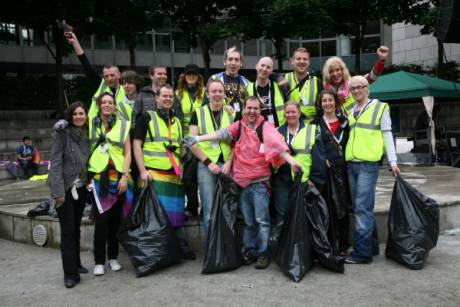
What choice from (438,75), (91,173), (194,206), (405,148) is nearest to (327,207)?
(194,206)

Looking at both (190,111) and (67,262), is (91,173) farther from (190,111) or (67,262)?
(190,111)

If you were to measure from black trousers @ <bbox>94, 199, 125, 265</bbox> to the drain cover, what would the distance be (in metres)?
1.48

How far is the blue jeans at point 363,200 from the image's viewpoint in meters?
4.33

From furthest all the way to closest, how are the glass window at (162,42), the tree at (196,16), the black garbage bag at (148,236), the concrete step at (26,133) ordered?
the glass window at (162,42) → the tree at (196,16) → the concrete step at (26,133) → the black garbage bag at (148,236)

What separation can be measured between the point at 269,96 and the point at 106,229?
6.52ft

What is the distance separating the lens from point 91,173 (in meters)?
4.30

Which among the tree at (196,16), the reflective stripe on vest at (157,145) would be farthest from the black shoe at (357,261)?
the tree at (196,16)

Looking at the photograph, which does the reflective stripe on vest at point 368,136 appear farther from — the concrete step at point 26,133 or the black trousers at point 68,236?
the concrete step at point 26,133

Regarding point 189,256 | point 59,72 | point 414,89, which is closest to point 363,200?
point 189,256

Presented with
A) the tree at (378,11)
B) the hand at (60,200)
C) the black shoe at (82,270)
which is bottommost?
the black shoe at (82,270)

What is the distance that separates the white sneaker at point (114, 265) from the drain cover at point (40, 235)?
145cm

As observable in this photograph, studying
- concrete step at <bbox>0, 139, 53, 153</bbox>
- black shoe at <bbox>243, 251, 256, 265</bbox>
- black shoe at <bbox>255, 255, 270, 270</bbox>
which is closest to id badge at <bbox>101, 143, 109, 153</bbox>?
black shoe at <bbox>243, 251, 256, 265</bbox>

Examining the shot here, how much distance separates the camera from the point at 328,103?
14.4 ft

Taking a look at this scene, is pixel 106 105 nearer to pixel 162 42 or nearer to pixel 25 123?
pixel 25 123
